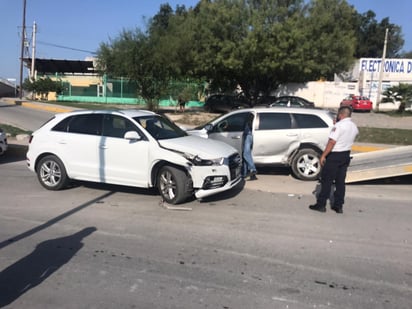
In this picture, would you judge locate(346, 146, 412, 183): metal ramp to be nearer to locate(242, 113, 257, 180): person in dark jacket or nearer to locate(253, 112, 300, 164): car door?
locate(253, 112, 300, 164): car door

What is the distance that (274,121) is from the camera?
964cm

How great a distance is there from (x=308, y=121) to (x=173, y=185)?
407 centimetres

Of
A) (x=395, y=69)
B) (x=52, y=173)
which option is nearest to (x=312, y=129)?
(x=52, y=173)

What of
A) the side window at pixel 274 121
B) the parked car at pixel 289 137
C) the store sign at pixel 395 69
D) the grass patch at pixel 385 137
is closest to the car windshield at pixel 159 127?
the parked car at pixel 289 137

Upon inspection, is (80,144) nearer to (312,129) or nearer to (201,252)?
(201,252)

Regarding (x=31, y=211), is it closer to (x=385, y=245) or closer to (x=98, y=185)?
(x=98, y=185)

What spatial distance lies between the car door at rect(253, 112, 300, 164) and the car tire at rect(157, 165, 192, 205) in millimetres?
3053

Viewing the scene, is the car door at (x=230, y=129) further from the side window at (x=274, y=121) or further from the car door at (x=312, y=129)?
the car door at (x=312, y=129)

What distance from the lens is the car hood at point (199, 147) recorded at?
6977mm

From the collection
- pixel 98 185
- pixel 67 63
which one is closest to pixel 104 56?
pixel 98 185

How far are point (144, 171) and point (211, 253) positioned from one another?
104 inches

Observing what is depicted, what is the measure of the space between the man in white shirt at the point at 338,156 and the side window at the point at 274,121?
9.36 feet

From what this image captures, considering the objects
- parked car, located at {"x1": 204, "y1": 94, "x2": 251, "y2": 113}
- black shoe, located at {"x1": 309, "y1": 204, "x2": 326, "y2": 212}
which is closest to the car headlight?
black shoe, located at {"x1": 309, "y1": 204, "x2": 326, "y2": 212}

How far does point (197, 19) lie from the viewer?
33.7 metres
